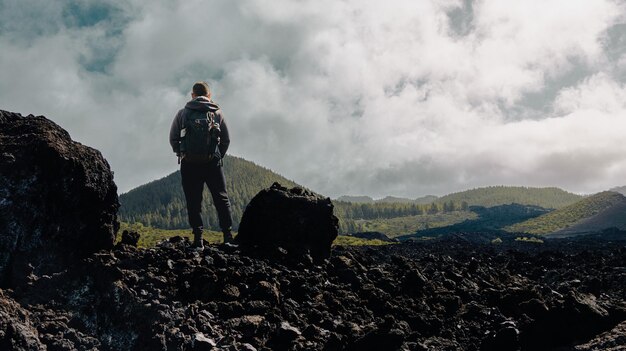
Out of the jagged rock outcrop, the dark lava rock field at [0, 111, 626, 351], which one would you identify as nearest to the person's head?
the dark lava rock field at [0, 111, 626, 351]

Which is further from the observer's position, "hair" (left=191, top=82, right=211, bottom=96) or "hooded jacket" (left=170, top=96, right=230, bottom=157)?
"hair" (left=191, top=82, right=211, bottom=96)

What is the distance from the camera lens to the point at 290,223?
13.3 meters

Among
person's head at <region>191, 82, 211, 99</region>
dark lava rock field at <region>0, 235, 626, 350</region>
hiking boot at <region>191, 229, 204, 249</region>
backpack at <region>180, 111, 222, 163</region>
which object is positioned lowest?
dark lava rock field at <region>0, 235, 626, 350</region>

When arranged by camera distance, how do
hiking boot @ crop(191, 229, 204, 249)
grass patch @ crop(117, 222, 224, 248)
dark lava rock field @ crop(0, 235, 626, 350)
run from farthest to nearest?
1. grass patch @ crop(117, 222, 224, 248)
2. hiking boot @ crop(191, 229, 204, 249)
3. dark lava rock field @ crop(0, 235, 626, 350)

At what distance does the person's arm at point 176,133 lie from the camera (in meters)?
13.6

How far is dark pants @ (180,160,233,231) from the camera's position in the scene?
14031 millimetres

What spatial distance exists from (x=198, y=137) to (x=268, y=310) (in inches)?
239

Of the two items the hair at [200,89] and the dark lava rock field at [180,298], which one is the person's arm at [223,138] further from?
the dark lava rock field at [180,298]

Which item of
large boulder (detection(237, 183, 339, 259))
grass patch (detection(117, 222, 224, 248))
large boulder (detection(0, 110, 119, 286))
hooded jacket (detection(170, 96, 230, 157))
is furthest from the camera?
grass patch (detection(117, 222, 224, 248))

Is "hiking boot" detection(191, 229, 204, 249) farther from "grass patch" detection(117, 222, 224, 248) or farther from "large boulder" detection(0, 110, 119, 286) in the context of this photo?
"grass patch" detection(117, 222, 224, 248)

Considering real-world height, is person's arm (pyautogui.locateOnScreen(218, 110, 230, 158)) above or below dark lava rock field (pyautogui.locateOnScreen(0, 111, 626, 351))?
above

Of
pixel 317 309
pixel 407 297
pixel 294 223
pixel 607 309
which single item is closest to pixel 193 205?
pixel 294 223

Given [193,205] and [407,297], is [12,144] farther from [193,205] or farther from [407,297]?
[407,297]

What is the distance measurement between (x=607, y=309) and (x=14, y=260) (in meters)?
11.9
